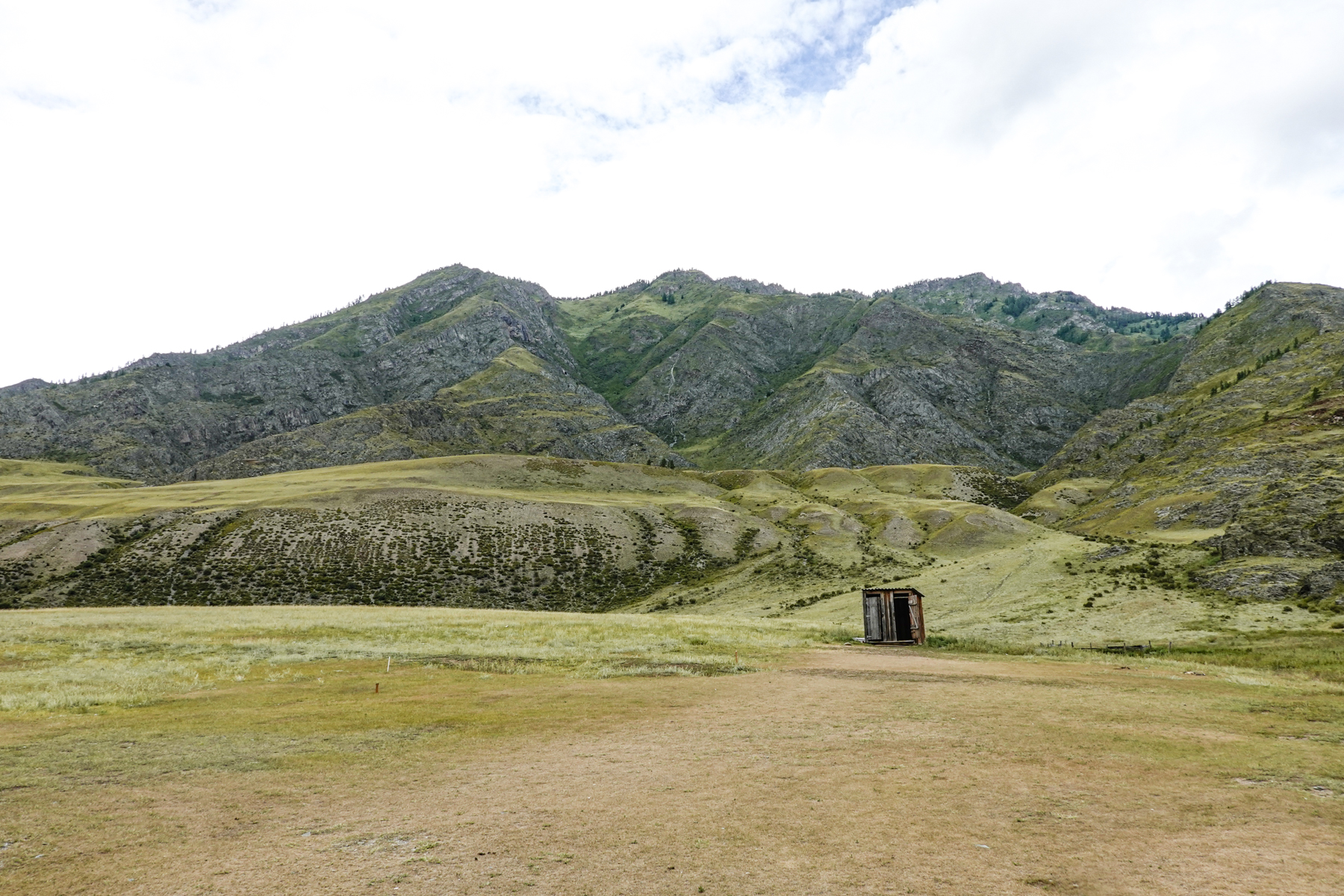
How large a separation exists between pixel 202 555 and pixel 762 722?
10162 cm

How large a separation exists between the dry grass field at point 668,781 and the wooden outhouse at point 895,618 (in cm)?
1677

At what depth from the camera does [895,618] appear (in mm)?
54906

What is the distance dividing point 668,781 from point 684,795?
140 cm

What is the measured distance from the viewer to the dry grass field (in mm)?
12109

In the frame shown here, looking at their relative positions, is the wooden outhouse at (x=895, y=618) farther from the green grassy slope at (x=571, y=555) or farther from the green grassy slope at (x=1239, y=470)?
the green grassy slope at (x=1239, y=470)

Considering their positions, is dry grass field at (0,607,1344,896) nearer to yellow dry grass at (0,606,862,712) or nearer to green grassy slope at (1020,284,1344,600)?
yellow dry grass at (0,606,862,712)

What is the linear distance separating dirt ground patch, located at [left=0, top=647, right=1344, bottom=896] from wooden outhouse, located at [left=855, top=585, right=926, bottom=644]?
965 inches

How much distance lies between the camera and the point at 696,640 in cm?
5081

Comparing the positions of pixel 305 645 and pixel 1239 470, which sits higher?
pixel 1239 470

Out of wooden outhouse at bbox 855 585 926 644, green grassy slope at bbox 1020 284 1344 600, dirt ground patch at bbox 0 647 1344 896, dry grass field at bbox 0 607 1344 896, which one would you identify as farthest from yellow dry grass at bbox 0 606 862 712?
green grassy slope at bbox 1020 284 1344 600

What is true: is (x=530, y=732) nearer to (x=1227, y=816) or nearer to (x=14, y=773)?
(x=14, y=773)

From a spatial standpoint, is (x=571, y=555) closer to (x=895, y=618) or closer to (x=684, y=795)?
(x=895, y=618)

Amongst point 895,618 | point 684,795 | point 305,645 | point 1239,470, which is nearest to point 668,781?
point 684,795

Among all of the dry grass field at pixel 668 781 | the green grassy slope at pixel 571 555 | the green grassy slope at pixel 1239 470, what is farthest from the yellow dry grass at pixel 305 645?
the green grassy slope at pixel 1239 470
